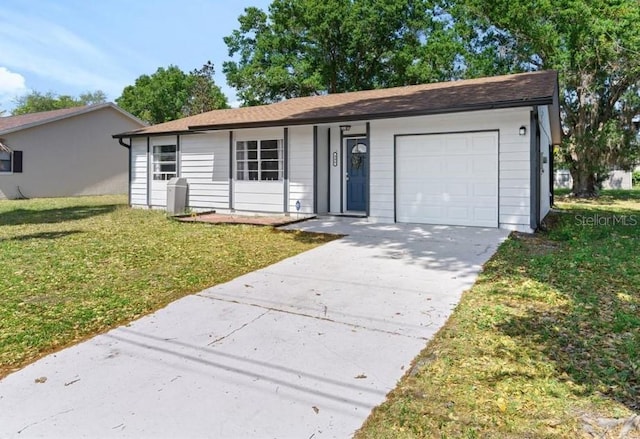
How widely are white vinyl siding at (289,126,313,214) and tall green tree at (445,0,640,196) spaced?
13.0 m

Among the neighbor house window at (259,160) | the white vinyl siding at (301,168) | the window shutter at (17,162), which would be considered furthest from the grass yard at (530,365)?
the window shutter at (17,162)

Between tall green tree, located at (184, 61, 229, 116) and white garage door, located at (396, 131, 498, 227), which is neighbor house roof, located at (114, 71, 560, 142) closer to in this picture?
white garage door, located at (396, 131, 498, 227)

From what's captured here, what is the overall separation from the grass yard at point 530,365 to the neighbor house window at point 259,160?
23.9 feet

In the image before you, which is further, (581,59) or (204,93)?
(204,93)

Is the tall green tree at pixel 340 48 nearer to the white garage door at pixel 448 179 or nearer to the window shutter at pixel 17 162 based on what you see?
the window shutter at pixel 17 162

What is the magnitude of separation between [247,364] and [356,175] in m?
8.30

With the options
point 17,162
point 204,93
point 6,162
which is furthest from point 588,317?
point 204,93

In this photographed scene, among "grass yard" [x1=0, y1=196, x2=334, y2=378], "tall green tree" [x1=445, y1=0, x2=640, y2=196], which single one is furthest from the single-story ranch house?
"tall green tree" [x1=445, y1=0, x2=640, y2=196]

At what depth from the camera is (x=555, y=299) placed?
14.4 feet

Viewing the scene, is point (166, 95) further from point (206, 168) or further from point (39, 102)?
point (206, 168)

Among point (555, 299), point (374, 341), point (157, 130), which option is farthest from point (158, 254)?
point (157, 130)

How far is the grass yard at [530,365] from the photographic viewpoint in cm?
234

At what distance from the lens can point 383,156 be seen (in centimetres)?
992

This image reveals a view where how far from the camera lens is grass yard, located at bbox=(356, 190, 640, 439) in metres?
2.34
